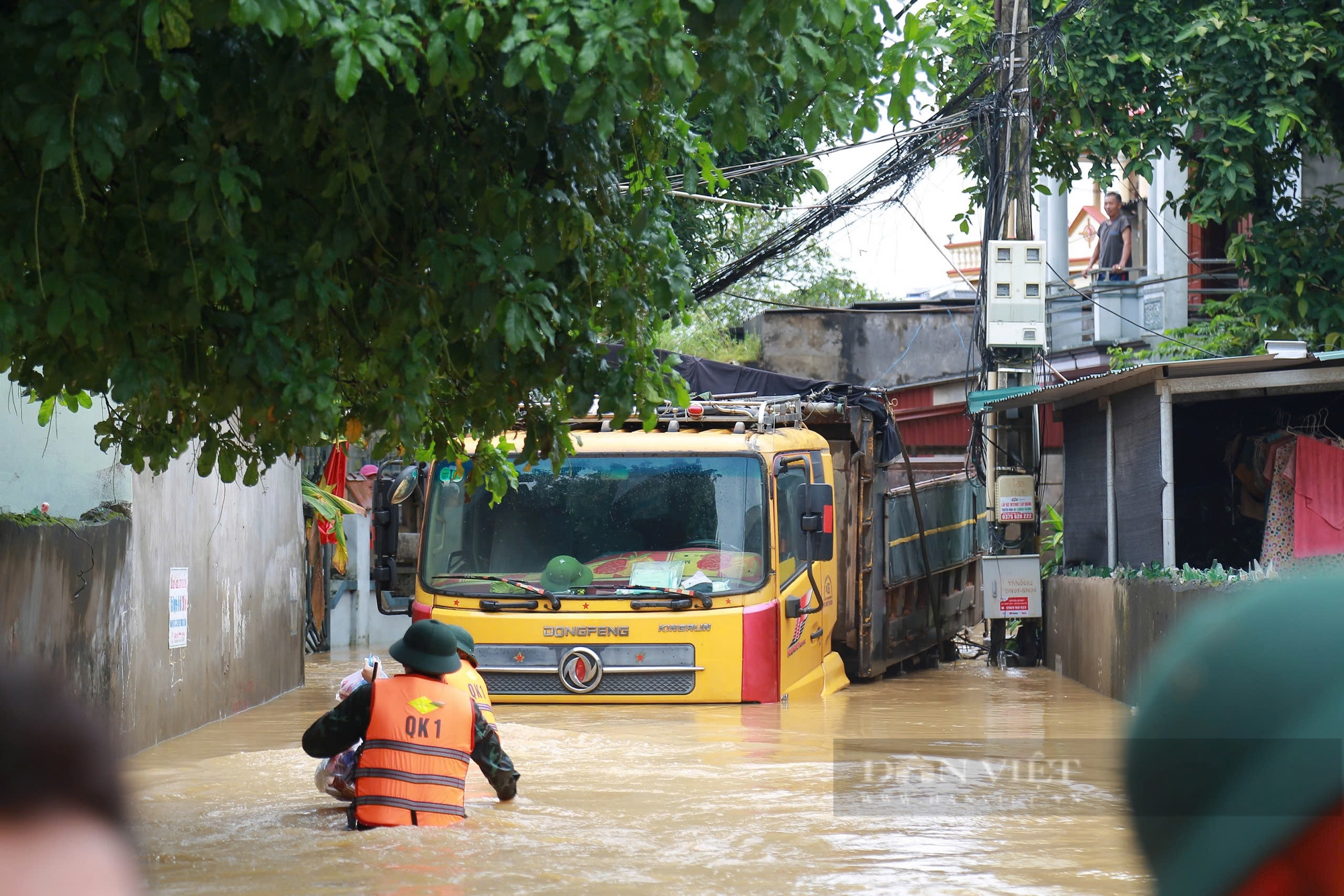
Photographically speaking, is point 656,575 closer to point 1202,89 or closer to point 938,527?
point 938,527

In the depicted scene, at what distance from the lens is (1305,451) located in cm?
1183

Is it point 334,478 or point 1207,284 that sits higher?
point 1207,284

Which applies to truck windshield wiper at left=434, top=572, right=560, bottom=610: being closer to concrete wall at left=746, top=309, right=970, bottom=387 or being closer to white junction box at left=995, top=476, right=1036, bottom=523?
white junction box at left=995, top=476, right=1036, bottom=523

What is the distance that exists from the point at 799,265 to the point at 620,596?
971 inches

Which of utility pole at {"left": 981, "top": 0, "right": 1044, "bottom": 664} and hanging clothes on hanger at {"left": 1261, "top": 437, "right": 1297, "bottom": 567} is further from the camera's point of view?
utility pole at {"left": 981, "top": 0, "right": 1044, "bottom": 664}

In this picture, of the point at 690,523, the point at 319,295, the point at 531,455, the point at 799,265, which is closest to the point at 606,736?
the point at 690,523

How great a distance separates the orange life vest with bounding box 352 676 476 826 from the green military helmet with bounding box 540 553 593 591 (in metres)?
4.68

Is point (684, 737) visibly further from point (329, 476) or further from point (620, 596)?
point (329, 476)

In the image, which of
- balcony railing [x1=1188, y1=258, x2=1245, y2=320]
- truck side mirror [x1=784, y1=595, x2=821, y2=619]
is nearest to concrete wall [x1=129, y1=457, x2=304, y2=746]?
truck side mirror [x1=784, y1=595, x2=821, y2=619]

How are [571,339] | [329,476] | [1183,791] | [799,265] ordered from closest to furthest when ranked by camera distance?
[1183,791]
[571,339]
[329,476]
[799,265]

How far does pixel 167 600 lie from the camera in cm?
1048

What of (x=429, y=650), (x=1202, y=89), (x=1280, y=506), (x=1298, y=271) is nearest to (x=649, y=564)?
(x=429, y=650)

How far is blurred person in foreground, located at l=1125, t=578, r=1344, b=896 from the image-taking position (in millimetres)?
1202

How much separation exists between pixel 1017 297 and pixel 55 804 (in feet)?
47.9
